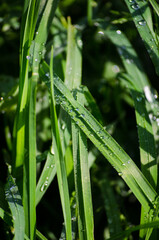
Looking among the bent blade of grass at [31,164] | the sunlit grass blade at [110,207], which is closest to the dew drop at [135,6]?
the bent blade of grass at [31,164]

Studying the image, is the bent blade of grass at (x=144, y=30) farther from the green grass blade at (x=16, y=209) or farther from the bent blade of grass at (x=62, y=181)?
the green grass blade at (x=16, y=209)

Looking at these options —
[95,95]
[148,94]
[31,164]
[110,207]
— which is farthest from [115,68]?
[31,164]

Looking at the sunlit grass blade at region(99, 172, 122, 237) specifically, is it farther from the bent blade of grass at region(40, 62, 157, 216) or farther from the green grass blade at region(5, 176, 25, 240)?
the green grass blade at region(5, 176, 25, 240)

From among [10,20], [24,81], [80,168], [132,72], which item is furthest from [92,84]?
[80,168]

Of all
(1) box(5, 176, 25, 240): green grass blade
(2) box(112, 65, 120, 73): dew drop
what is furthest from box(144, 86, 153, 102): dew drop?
(1) box(5, 176, 25, 240): green grass blade

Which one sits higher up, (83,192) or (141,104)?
(141,104)

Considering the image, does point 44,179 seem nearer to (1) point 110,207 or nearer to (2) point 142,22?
(1) point 110,207
